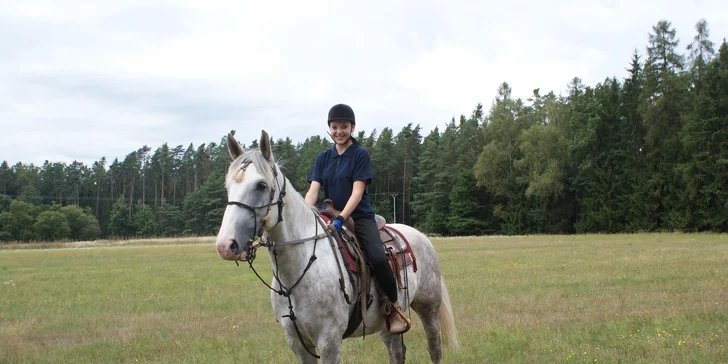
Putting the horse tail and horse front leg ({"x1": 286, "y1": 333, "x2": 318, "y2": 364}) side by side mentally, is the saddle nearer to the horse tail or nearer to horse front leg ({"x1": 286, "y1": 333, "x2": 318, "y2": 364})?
horse front leg ({"x1": 286, "y1": 333, "x2": 318, "y2": 364})

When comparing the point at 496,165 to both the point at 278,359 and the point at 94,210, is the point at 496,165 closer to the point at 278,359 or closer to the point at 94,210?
the point at 278,359

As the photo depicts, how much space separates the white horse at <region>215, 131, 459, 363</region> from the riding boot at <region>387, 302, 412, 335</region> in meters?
0.18

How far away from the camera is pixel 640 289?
565 inches

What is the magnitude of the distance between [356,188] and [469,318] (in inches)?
262

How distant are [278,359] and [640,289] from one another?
10701 millimetres

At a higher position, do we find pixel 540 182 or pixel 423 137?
pixel 423 137

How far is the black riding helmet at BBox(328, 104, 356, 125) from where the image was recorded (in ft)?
20.0

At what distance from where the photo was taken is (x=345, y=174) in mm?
6043

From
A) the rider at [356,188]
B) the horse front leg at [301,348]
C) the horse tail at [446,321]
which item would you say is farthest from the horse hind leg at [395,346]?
the horse front leg at [301,348]

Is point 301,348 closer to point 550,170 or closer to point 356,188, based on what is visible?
point 356,188

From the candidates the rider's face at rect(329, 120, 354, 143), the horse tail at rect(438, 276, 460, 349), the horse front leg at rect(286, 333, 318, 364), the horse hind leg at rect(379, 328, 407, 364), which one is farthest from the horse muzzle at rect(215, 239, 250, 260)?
the horse tail at rect(438, 276, 460, 349)

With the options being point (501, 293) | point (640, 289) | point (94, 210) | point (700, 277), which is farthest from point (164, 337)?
point (94, 210)

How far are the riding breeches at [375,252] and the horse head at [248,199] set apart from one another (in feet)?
4.48

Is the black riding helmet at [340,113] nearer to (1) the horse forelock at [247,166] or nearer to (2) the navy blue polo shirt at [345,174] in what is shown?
(2) the navy blue polo shirt at [345,174]
